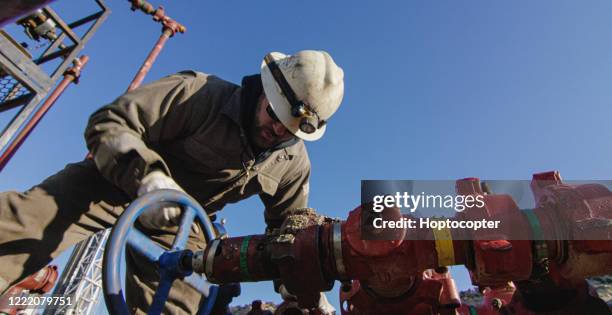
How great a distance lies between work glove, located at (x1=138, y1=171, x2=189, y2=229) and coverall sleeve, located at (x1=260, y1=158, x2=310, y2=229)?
1.12m

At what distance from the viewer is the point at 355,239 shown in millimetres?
1130

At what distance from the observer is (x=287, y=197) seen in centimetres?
285

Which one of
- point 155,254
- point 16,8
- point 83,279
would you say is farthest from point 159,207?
point 83,279

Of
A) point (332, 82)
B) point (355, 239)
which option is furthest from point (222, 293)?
point (332, 82)

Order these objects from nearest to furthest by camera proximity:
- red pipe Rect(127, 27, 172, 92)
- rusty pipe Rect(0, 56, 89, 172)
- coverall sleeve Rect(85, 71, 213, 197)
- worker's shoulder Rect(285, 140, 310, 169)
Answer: coverall sleeve Rect(85, 71, 213, 197)
worker's shoulder Rect(285, 140, 310, 169)
rusty pipe Rect(0, 56, 89, 172)
red pipe Rect(127, 27, 172, 92)

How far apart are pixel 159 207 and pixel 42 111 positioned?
3.90m

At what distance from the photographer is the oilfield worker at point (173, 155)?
1897 mm

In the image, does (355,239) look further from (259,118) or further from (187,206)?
(259,118)

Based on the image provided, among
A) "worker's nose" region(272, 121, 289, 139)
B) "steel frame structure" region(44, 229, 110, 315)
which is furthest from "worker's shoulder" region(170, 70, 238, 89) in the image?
"steel frame structure" region(44, 229, 110, 315)

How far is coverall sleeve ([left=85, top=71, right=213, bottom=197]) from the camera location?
5.88ft

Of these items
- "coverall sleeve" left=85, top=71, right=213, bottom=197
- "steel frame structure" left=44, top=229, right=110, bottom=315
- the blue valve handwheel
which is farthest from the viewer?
"steel frame structure" left=44, top=229, right=110, bottom=315

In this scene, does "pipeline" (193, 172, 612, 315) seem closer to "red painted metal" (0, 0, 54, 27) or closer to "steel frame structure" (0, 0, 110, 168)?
"red painted metal" (0, 0, 54, 27)

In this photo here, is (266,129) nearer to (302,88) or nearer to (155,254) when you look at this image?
(302,88)

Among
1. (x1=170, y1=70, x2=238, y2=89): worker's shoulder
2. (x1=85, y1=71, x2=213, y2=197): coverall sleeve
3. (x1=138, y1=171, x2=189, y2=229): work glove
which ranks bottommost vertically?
(x1=138, y1=171, x2=189, y2=229): work glove
